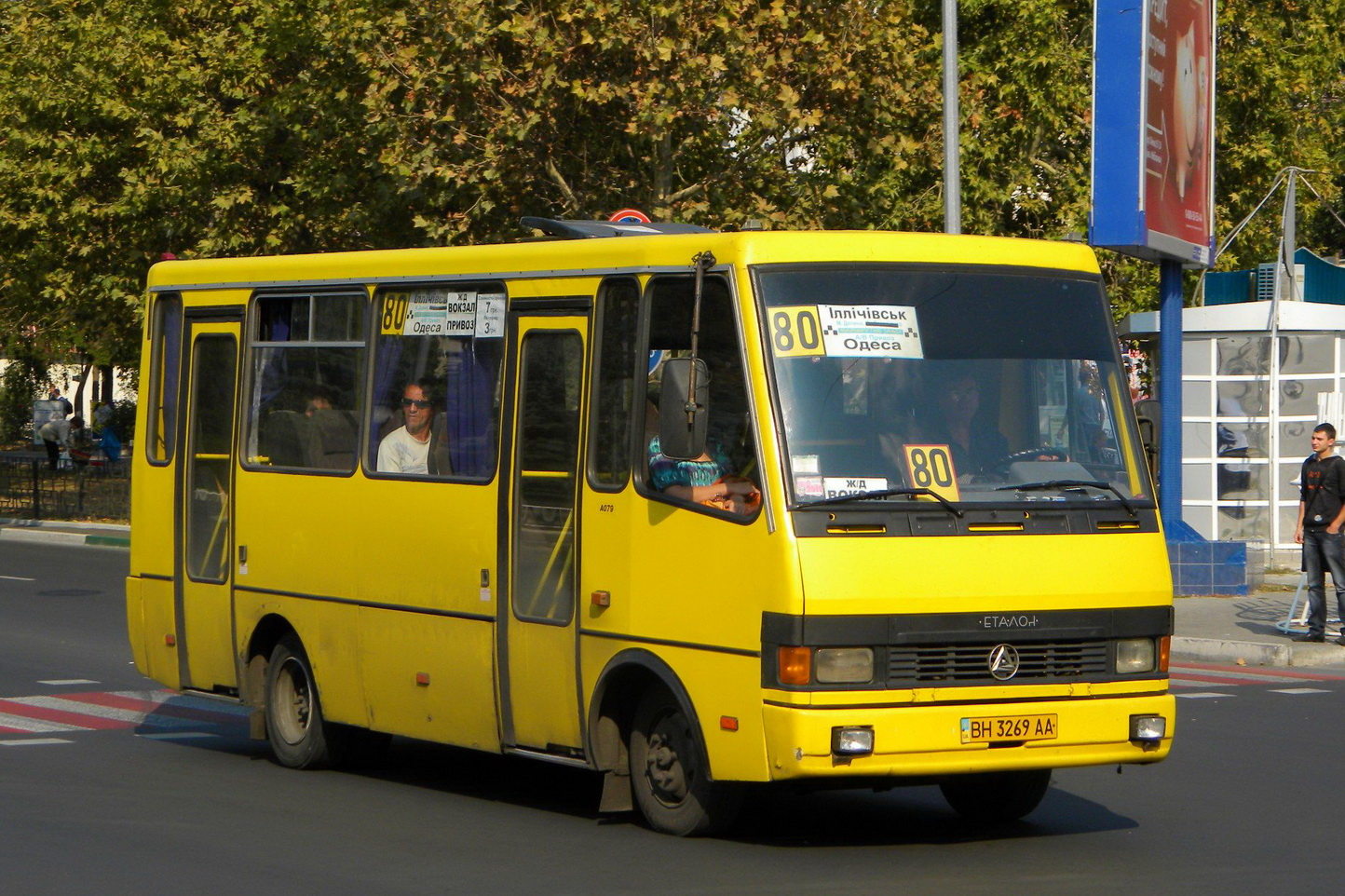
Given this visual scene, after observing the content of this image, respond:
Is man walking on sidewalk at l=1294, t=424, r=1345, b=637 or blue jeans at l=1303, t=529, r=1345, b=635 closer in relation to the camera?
man walking on sidewalk at l=1294, t=424, r=1345, b=637

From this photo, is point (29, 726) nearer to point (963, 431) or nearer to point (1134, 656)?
point (963, 431)

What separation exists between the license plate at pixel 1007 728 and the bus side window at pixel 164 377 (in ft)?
18.9

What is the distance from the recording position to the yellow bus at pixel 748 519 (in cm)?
797

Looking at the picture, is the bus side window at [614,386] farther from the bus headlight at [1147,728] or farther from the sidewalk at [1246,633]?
the sidewalk at [1246,633]

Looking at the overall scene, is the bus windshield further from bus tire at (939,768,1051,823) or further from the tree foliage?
the tree foliage

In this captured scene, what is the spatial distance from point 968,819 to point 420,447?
10.5 feet

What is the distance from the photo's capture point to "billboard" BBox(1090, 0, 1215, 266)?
20.5m

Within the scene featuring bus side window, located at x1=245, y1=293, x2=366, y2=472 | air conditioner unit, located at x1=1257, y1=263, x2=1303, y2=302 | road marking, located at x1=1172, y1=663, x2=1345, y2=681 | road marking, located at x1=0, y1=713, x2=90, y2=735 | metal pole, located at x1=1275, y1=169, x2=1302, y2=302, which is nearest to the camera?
bus side window, located at x1=245, y1=293, x2=366, y2=472

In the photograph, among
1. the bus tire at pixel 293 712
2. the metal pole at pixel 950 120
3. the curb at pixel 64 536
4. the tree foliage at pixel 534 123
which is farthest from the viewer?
the curb at pixel 64 536

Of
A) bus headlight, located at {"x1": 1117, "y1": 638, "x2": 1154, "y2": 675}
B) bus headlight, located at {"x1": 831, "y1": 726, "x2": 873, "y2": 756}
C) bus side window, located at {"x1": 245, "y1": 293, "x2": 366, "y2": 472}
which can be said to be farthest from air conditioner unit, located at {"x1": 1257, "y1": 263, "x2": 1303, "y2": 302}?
bus headlight, located at {"x1": 831, "y1": 726, "x2": 873, "y2": 756}

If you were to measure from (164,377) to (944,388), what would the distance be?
5.59m

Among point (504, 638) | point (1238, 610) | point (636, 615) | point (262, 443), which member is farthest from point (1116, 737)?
point (1238, 610)

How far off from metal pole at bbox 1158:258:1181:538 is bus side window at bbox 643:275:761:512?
1391 centimetres

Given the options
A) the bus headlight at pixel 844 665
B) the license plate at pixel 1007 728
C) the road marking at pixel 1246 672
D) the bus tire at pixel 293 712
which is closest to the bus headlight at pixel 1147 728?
the license plate at pixel 1007 728
